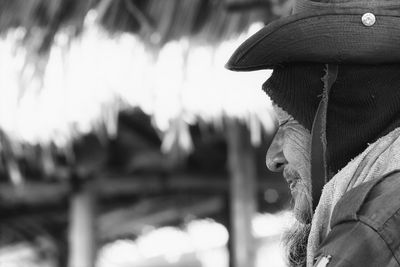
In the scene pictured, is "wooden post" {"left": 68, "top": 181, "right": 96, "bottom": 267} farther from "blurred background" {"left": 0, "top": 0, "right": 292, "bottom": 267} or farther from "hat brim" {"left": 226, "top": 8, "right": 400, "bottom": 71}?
"hat brim" {"left": 226, "top": 8, "right": 400, "bottom": 71}

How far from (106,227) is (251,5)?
428cm

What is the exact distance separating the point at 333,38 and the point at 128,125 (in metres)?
4.62

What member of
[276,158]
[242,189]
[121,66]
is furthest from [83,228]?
[276,158]

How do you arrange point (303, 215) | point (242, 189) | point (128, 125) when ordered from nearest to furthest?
point (303, 215) < point (242, 189) < point (128, 125)

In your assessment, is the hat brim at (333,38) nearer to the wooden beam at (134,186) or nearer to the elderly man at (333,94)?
the elderly man at (333,94)

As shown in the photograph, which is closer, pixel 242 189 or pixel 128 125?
pixel 242 189

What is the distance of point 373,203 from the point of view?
134 centimetres

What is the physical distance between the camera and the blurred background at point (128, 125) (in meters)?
4.17

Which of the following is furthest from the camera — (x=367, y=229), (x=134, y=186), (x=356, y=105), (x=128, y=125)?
(x=134, y=186)

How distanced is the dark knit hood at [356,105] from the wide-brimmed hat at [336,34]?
0.02 meters

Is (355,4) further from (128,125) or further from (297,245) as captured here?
(128,125)

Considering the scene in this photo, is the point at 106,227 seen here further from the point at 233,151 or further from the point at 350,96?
the point at 350,96

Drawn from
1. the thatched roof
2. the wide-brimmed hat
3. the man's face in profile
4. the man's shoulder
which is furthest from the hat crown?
the thatched roof

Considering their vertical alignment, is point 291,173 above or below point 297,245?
above
